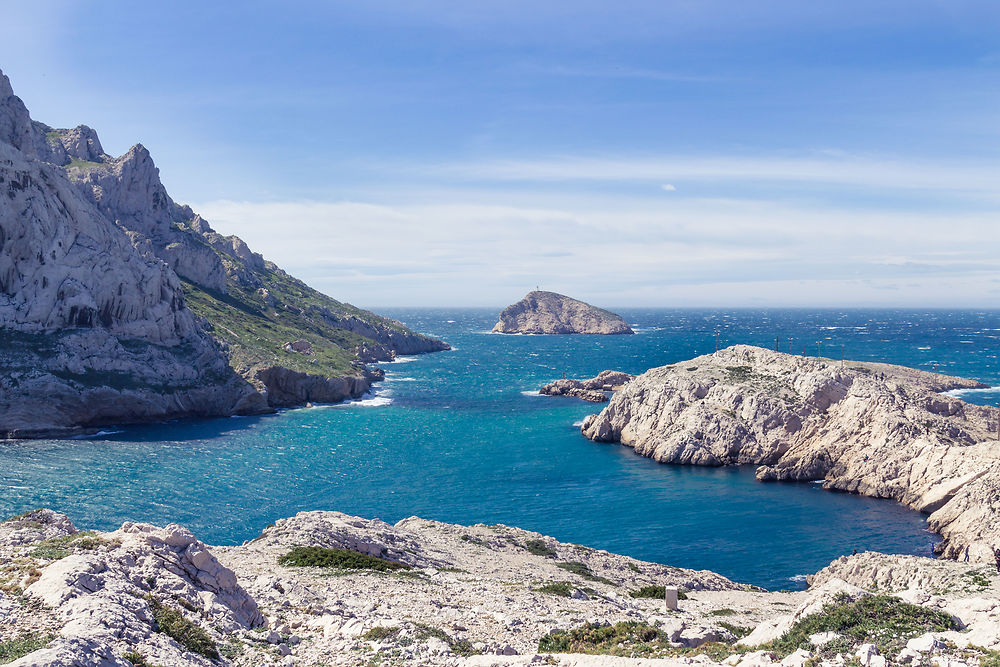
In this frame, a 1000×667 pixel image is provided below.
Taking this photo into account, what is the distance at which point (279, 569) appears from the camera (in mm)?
32250

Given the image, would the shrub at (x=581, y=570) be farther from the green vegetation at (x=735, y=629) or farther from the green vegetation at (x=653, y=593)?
the green vegetation at (x=735, y=629)

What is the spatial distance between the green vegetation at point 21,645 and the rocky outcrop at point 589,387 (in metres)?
122

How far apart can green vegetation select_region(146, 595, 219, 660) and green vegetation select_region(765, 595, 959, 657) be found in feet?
56.3

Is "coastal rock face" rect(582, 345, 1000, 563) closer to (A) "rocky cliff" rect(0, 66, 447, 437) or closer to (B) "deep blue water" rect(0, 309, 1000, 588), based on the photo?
(B) "deep blue water" rect(0, 309, 1000, 588)

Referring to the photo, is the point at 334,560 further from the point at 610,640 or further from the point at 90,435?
the point at 90,435

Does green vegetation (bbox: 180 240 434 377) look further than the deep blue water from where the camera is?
Yes

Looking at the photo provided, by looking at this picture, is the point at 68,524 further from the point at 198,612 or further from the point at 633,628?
the point at 633,628

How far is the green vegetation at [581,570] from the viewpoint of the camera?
41.5 m

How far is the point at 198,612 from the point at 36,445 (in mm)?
85329

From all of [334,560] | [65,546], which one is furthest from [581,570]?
[65,546]

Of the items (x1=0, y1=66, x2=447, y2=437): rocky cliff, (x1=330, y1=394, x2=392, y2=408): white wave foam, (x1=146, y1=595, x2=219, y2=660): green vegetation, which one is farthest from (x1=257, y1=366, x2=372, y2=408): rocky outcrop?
(x1=146, y1=595, x2=219, y2=660): green vegetation

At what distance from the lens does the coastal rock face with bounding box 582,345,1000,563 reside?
209 ft

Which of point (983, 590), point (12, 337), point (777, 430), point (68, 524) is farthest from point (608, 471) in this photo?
point (12, 337)

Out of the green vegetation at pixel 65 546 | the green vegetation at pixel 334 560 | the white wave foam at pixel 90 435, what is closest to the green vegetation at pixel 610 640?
the green vegetation at pixel 334 560
